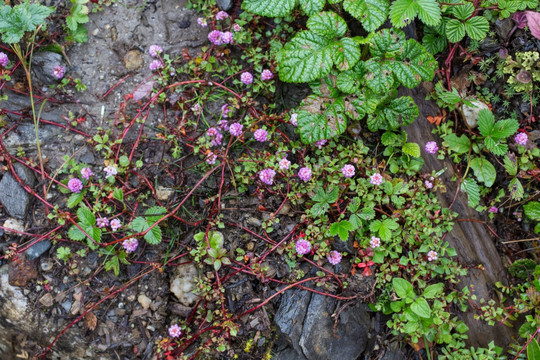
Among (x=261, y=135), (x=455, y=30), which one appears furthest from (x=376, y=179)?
(x=455, y=30)

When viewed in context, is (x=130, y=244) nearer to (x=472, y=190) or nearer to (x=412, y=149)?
(x=412, y=149)

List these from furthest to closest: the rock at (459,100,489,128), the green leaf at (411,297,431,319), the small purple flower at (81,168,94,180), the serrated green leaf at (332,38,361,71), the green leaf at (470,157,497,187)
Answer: the rock at (459,100,489,128) → the green leaf at (470,157,497,187) → the small purple flower at (81,168,94,180) → the serrated green leaf at (332,38,361,71) → the green leaf at (411,297,431,319)

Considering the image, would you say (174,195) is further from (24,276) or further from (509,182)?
(509,182)

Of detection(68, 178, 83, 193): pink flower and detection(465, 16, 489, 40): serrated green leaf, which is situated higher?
detection(465, 16, 489, 40): serrated green leaf

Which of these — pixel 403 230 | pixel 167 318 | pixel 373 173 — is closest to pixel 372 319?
pixel 403 230

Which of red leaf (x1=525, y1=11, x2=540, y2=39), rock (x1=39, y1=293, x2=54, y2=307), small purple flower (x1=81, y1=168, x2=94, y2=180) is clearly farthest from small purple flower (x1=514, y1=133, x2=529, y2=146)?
rock (x1=39, y1=293, x2=54, y2=307)

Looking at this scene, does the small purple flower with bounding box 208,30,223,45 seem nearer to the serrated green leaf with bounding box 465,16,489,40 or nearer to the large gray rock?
the serrated green leaf with bounding box 465,16,489,40

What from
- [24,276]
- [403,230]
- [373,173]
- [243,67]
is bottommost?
[24,276]
